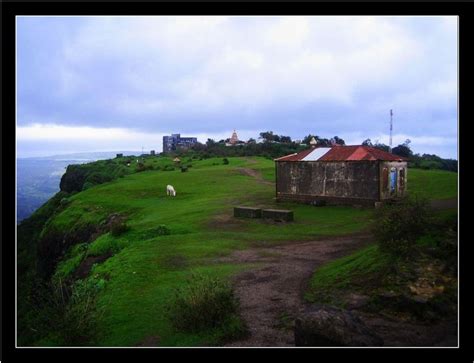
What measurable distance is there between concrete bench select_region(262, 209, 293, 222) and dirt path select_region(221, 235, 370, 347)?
6381 millimetres

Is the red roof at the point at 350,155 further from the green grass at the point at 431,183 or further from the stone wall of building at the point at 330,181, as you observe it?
the green grass at the point at 431,183

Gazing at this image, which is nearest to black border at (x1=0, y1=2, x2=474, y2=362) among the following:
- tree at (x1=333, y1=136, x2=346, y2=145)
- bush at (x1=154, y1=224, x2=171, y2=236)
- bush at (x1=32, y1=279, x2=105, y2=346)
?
bush at (x1=32, y1=279, x2=105, y2=346)

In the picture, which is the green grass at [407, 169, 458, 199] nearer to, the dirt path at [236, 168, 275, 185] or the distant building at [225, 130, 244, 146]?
the dirt path at [236, 168, 275, 185]

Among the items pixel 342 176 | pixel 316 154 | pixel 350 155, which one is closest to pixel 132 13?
pixel 342 176

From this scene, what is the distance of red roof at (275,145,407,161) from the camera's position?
105 feet

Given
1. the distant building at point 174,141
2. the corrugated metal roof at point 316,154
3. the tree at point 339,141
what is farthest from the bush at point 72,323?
the distant building at point 174,141

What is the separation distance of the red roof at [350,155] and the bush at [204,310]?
2288cm

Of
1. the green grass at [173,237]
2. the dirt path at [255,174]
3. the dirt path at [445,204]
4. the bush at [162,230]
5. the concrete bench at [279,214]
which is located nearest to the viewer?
the green grass at [173,237]

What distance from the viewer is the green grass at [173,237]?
12609 mm

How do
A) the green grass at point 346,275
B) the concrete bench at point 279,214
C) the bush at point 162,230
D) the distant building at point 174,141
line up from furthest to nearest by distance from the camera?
the distant building at point 174,141 → the concrete bench at point 279,214 → the bush at point 162,230 → the green grass at point 346,275
